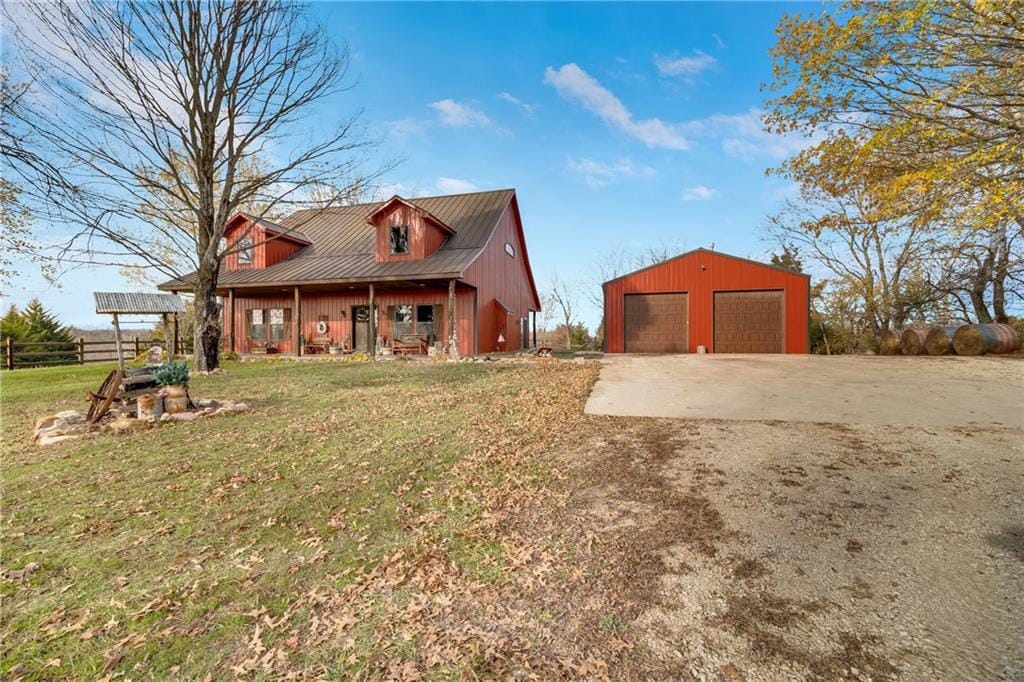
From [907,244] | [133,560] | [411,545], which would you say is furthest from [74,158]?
[907,244]

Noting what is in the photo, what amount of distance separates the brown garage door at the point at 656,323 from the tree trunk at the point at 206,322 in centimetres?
1386

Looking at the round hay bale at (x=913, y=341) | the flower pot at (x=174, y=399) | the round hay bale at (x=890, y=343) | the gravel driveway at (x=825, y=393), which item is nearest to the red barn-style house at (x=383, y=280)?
the gravel driveway at (x=825, y=393)

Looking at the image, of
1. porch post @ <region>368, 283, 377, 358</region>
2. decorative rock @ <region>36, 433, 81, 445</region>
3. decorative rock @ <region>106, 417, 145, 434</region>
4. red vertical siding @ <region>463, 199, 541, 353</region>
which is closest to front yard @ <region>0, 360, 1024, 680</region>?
decorative rock @ <region>36, 433, 81, 445</region>

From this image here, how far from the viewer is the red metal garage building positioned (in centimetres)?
1491

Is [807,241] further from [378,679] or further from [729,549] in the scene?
[378,679]

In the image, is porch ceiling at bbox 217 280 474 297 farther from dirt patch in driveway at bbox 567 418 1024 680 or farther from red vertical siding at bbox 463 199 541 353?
dirt patch in driveway at bbox 567 418 1024 680

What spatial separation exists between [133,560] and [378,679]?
7.06 feet

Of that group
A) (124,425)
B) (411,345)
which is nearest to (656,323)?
(411,345)

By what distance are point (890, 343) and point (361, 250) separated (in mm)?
20983

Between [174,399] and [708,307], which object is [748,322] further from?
[174,399]

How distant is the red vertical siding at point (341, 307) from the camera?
1628cm

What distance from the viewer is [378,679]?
1813 millimetres

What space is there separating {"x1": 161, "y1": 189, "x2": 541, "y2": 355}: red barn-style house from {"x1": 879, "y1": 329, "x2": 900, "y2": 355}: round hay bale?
47.1 feet

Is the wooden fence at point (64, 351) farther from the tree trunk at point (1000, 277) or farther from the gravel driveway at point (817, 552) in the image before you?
the tree trunk at point (1000, 277)
